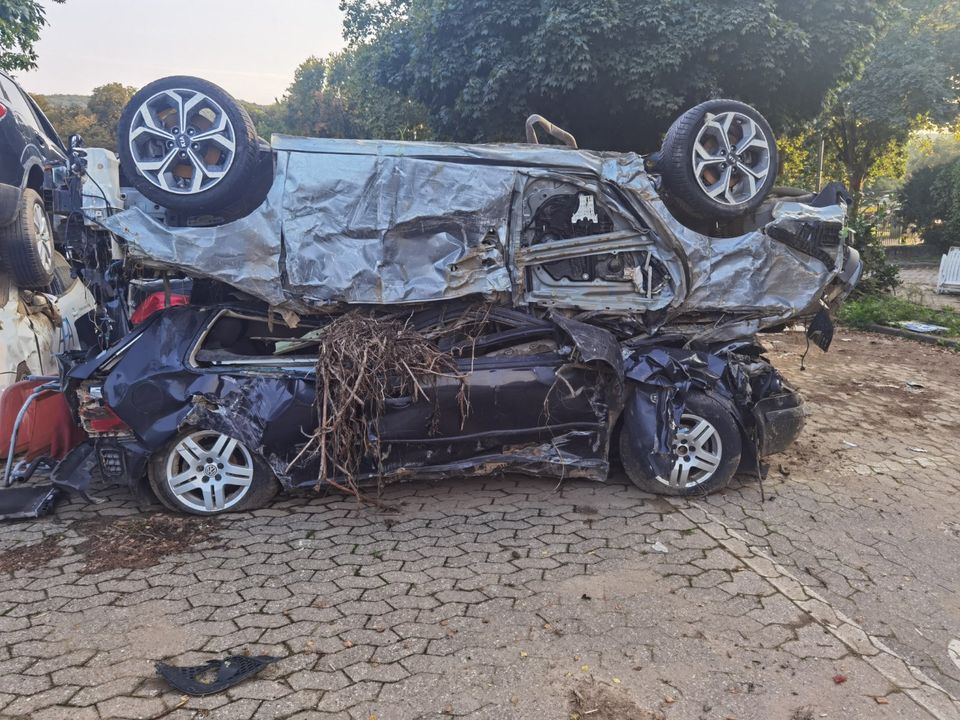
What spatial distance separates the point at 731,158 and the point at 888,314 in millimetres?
8192

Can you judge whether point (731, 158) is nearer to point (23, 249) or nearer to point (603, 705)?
point (603, 705)

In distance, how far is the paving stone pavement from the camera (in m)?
2.71

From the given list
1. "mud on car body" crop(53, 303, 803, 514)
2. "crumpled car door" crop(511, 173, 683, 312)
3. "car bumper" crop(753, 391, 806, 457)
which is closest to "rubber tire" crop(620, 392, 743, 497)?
"mud on car body" crop(53, 303, 803, 514)

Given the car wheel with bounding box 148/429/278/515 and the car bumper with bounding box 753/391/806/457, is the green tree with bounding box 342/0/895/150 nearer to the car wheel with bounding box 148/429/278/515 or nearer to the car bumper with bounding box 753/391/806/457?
the car bumper with bounding box 753/391/806/457

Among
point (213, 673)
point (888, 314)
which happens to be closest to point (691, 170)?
point (213, 673)

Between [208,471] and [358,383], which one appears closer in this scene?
[358,383]

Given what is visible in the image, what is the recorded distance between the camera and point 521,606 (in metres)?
3.32

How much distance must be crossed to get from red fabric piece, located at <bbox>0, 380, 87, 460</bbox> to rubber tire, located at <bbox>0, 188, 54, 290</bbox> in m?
1.81

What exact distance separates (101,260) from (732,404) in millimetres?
4488

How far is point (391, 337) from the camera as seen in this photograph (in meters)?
4.34

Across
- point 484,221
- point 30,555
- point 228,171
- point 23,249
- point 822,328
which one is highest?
point 228,171

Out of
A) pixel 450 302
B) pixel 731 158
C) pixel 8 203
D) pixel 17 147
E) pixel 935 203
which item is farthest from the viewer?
pixel 935 203

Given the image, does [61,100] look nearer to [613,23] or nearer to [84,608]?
[613,23]

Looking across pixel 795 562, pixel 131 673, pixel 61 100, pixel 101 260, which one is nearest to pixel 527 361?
pixel 795 562
